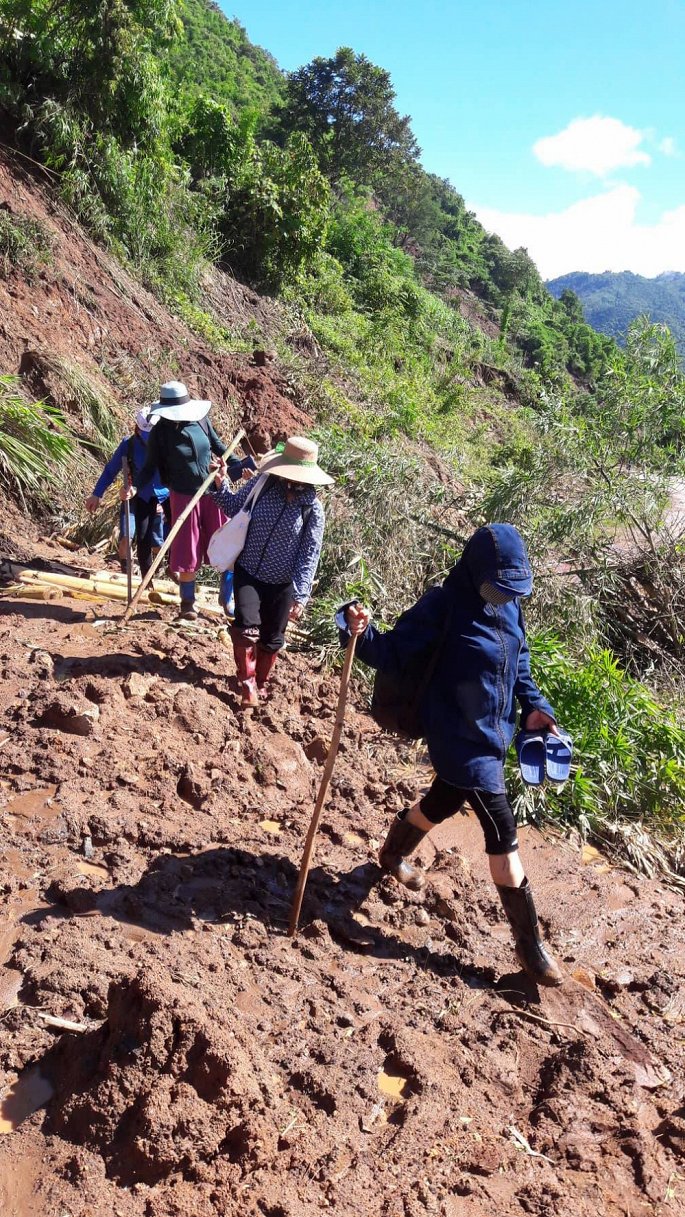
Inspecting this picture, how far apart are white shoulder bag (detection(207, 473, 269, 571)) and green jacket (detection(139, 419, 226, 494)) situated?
861 millimetres

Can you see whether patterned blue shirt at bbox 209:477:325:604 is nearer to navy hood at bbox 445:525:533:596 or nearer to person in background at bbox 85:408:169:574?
person in background at bbox 85:408:169:574

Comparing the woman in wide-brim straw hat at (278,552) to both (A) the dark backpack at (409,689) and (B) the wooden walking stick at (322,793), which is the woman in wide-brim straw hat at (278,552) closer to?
(A) the dark backpack at (409,689)

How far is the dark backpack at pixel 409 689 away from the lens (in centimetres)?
354

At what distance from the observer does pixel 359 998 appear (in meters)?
3.35

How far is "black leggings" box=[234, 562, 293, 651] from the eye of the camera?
16.6ft

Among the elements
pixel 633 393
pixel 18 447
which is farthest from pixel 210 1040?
pixel 633 393

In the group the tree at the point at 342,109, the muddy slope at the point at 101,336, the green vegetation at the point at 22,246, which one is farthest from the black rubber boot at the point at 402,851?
the tree at the point at 342,109

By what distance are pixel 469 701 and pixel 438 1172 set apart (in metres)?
1.53

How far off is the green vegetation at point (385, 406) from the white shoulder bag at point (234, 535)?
1.54 meters

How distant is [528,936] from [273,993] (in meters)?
1.03

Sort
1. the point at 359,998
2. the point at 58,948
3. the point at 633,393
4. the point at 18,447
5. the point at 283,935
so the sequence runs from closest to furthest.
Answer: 1. the point at 58,948
2. the point at 359,998
3. the point at 283,935
4. the point at 18,447
5. the point at 633,393

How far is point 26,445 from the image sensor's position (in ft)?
25.4

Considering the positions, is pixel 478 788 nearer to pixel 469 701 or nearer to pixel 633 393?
pixel 469 701

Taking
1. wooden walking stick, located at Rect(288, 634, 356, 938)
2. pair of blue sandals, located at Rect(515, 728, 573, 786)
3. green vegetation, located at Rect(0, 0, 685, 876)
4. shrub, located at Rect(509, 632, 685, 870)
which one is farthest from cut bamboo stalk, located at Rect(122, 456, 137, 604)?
pair of blue sandals, located at Rect(515, 728, 573, 786)
